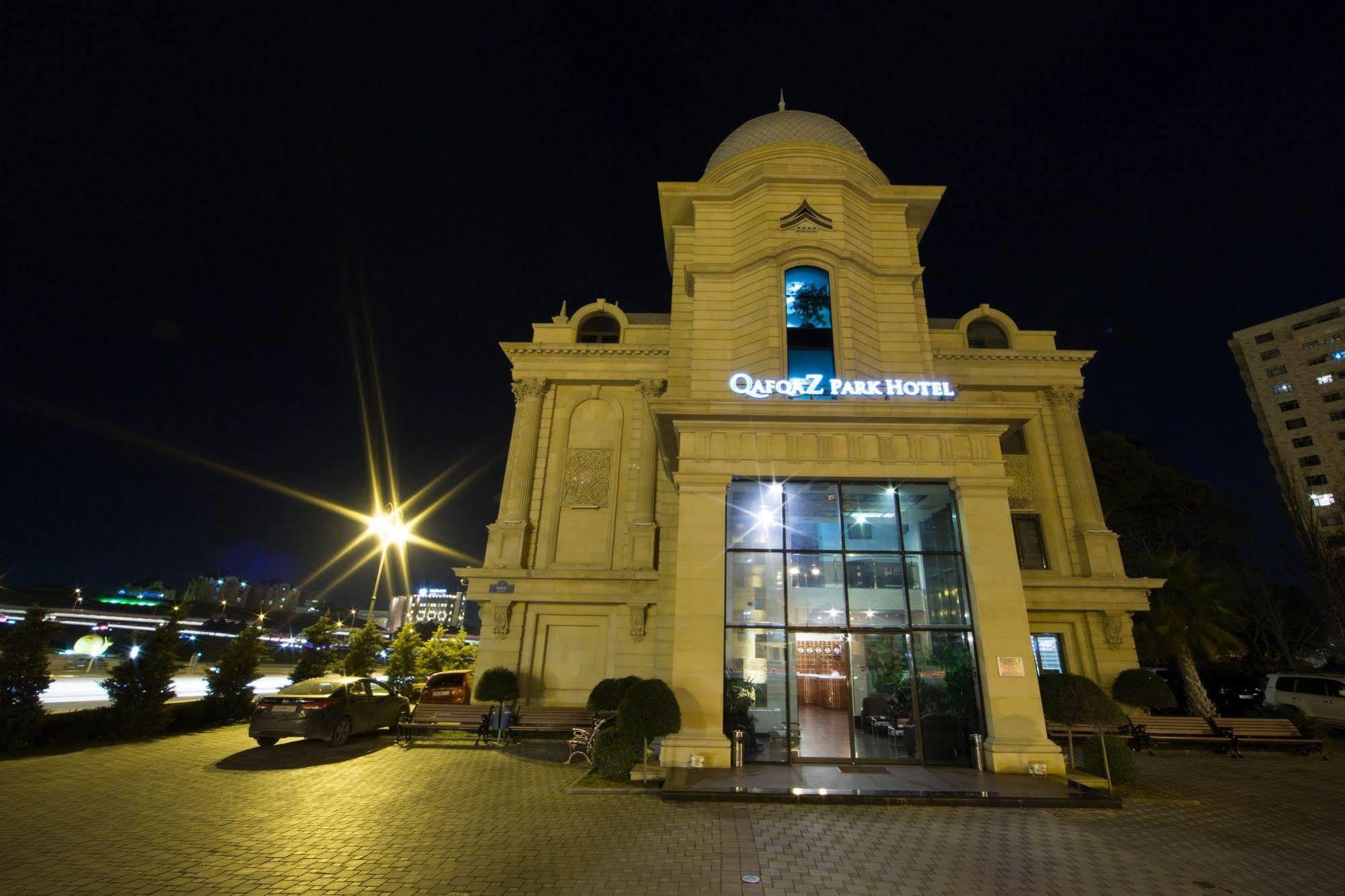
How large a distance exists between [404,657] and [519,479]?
43.5 ft

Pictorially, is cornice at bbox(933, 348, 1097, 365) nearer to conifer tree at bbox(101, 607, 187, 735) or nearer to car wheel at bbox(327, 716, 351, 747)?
car wheel at bbox(327, 716, 351, 747)

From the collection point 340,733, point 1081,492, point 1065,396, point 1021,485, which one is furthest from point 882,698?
point 1065,396

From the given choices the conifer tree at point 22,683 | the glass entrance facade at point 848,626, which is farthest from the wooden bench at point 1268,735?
the conifer tree at point 22,683

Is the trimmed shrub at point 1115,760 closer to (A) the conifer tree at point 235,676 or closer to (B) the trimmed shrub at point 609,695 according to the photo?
(B) the trimmed shrub at point 609,695

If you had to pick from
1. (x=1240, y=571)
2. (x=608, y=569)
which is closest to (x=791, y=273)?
(x=608, y=569)

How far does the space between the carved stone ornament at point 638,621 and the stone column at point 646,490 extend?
1.56m

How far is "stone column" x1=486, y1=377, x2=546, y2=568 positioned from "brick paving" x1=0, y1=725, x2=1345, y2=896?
11400 millimetres

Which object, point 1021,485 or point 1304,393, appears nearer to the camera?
point 1021,485

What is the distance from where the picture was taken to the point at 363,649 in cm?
2597

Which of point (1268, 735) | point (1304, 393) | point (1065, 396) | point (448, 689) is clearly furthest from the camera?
point (1304, 393)

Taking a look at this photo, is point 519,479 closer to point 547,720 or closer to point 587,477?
point 587,477

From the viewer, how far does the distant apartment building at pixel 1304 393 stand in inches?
2694

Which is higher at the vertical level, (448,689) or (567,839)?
(448,689)

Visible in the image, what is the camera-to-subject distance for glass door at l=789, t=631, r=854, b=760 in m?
12.8
